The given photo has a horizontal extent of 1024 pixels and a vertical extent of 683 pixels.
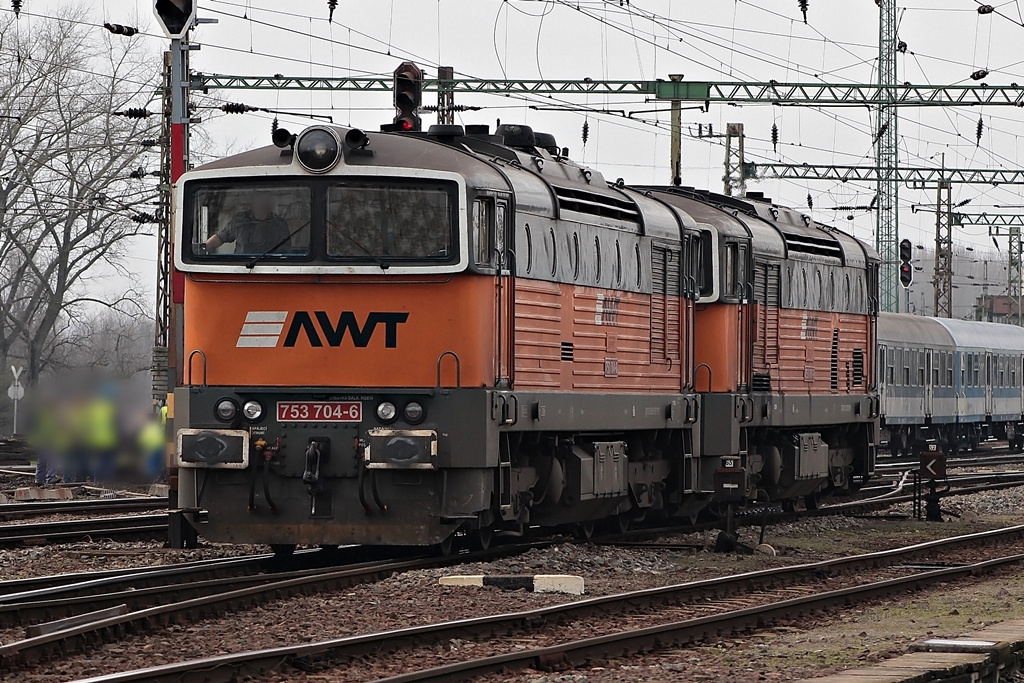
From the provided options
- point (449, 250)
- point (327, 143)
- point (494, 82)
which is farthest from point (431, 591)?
point (494, 82)

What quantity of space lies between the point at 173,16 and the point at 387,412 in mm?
5323

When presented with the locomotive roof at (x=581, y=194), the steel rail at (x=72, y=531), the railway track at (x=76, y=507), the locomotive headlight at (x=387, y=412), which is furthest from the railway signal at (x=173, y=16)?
the railway track at (x=76, y=507)

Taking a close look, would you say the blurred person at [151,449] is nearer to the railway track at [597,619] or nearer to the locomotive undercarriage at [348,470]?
the locomotive undercarriage at [348,470]

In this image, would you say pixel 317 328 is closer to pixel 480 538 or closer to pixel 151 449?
pixel 480 538

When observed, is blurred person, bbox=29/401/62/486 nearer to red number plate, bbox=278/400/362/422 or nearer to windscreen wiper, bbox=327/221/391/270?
red number plate, bbox=278/400/362/422

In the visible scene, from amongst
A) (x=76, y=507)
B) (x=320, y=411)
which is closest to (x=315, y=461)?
(x=320, y=411)

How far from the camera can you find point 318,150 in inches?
591

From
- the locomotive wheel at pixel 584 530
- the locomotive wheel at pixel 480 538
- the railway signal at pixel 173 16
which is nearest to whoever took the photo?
the locomotive wheel at pixel 480 538

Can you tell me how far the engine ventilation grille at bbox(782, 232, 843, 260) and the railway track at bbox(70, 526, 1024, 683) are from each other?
7.15 metres

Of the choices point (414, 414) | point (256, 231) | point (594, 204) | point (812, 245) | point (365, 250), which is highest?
point (812, 245)

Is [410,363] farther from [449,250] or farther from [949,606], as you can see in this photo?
[949,606]

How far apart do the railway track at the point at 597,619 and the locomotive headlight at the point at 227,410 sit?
153 inches

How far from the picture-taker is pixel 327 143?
1505 centimetres

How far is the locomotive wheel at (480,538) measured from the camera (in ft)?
53.7
